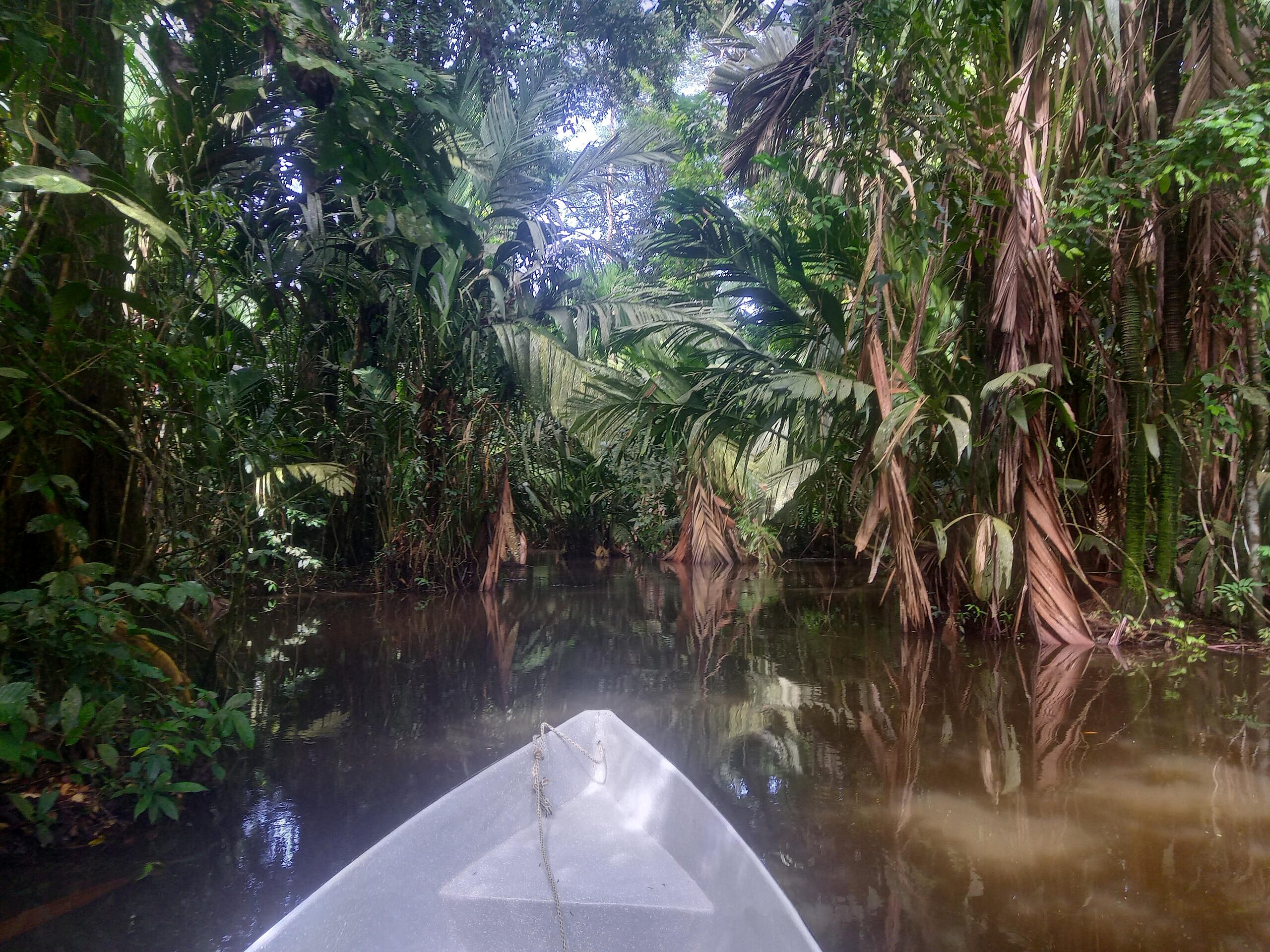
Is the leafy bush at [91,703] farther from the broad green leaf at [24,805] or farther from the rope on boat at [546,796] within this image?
the rope on boat at [546,796]

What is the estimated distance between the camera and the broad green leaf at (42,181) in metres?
1.97

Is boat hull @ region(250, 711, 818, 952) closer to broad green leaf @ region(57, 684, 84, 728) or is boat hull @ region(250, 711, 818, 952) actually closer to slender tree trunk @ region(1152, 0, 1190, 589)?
broad green leaf @ region(57, 684, 84, 728)

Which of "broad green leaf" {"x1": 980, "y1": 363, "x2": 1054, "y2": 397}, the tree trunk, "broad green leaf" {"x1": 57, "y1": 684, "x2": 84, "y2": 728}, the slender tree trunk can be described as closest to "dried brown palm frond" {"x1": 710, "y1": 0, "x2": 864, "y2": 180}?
the slender tree trunk

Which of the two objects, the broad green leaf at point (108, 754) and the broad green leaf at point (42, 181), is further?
the broad green leaf at point (108, 754)

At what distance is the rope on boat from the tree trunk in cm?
164

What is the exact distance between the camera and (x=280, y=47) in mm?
2818

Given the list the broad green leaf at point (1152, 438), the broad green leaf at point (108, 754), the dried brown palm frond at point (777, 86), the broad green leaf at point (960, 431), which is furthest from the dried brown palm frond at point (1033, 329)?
the broad green leaf at point (108, 754)

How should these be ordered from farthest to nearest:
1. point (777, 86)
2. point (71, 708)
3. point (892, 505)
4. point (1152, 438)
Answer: point (777, 86) → point (892, 505) → point (1152, 438) → point (71, 708)

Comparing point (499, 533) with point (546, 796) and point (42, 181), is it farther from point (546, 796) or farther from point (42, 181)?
point (42, 181)

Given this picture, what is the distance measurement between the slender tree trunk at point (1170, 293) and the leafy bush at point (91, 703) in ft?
17.0

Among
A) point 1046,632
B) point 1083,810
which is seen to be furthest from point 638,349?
point 1083,810

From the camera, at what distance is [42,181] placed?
2.00 m

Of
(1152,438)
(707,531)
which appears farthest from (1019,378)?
(707,531)

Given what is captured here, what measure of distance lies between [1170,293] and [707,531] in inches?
285
